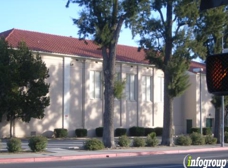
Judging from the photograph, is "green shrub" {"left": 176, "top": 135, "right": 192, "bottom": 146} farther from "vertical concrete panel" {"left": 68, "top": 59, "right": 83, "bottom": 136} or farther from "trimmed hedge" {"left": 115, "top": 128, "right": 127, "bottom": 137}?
"trimmed hedge" {"left": 115, "top": 128, "right": 127, "bottom": 137}

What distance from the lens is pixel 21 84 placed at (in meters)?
40.1

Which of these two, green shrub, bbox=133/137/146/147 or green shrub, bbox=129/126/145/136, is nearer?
green shrub, bbox=133/137/146/147

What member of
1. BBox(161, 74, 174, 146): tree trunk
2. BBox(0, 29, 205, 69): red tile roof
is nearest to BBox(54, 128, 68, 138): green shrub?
BBox(0, 29, 205, 69): red tile roof

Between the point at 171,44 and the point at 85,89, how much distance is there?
56.5 ft

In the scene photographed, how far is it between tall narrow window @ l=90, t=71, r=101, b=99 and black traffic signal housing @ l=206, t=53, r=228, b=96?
45.0 metres

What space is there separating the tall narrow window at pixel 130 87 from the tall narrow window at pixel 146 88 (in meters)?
1.60

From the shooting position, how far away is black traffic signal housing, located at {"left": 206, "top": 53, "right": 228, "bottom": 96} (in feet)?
12.3

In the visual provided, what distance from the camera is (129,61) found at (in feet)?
170

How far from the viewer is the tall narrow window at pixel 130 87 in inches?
2053

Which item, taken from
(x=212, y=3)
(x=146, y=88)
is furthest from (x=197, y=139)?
(x=212, y=3)

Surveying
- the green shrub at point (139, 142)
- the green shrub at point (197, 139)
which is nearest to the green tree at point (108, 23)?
the green shrub at point (139, 142)

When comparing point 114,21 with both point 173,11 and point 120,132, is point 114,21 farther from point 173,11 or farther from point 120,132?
point 120,132

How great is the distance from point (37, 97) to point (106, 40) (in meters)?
14.8

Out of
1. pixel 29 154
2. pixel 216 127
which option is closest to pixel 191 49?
pixel 216 127
